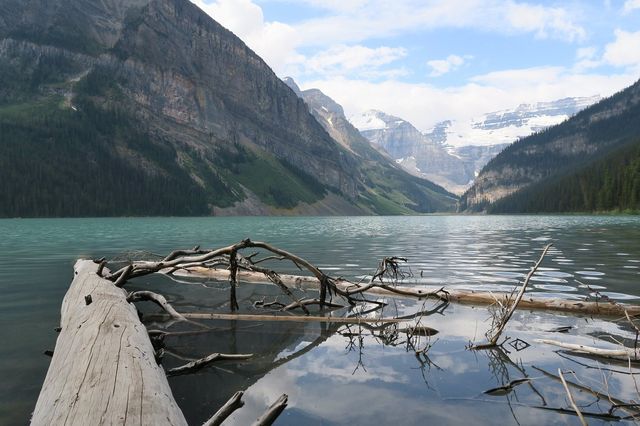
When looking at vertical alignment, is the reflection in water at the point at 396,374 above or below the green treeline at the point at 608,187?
below

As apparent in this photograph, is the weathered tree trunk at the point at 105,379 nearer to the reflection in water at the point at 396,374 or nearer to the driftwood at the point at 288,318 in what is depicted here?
the reflection in water at the point at 396,374

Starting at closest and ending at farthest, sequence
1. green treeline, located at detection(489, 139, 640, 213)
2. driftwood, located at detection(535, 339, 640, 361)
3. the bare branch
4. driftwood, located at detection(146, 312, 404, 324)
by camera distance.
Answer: driftwood, located at detection(535, 339, 640, 361) < the bare branch < driftwood, located at detection(146, 312, 404, 324) < green treeline, located at detection(489, 139, 640, 213)

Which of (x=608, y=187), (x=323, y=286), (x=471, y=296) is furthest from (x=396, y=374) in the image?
(x=608, y=187)

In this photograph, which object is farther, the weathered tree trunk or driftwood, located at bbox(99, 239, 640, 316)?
driftwood, located at bbox(99, 239, 640, 316)

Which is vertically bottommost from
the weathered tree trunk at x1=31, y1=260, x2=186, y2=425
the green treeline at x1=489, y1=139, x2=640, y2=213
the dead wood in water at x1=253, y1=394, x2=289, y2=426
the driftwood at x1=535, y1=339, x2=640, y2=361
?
the driftwood at x1=535, y1=339, x2=640, y2=361

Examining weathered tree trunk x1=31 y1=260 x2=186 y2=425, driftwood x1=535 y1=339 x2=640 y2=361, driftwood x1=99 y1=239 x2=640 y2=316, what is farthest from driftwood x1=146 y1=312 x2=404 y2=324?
driftwood x1=535 y1=339 x2=640 y2=361

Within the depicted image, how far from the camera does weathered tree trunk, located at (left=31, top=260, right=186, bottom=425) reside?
15.9 ft

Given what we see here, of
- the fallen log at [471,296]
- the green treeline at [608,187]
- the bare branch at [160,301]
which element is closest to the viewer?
the bare branch at [160,301]

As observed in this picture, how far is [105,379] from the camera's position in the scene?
5695mm

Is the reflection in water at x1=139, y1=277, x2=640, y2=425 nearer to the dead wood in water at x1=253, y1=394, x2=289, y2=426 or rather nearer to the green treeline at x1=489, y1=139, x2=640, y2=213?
the dead wood in water at x1=253, y1=394, x2=289, y2=426

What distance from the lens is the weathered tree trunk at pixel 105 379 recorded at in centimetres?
483

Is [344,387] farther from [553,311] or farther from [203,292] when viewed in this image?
[203,292]

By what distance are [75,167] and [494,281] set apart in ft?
705

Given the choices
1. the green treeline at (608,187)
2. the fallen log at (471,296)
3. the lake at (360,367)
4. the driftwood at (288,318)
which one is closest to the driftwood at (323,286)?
the fallen log at (471,296)
